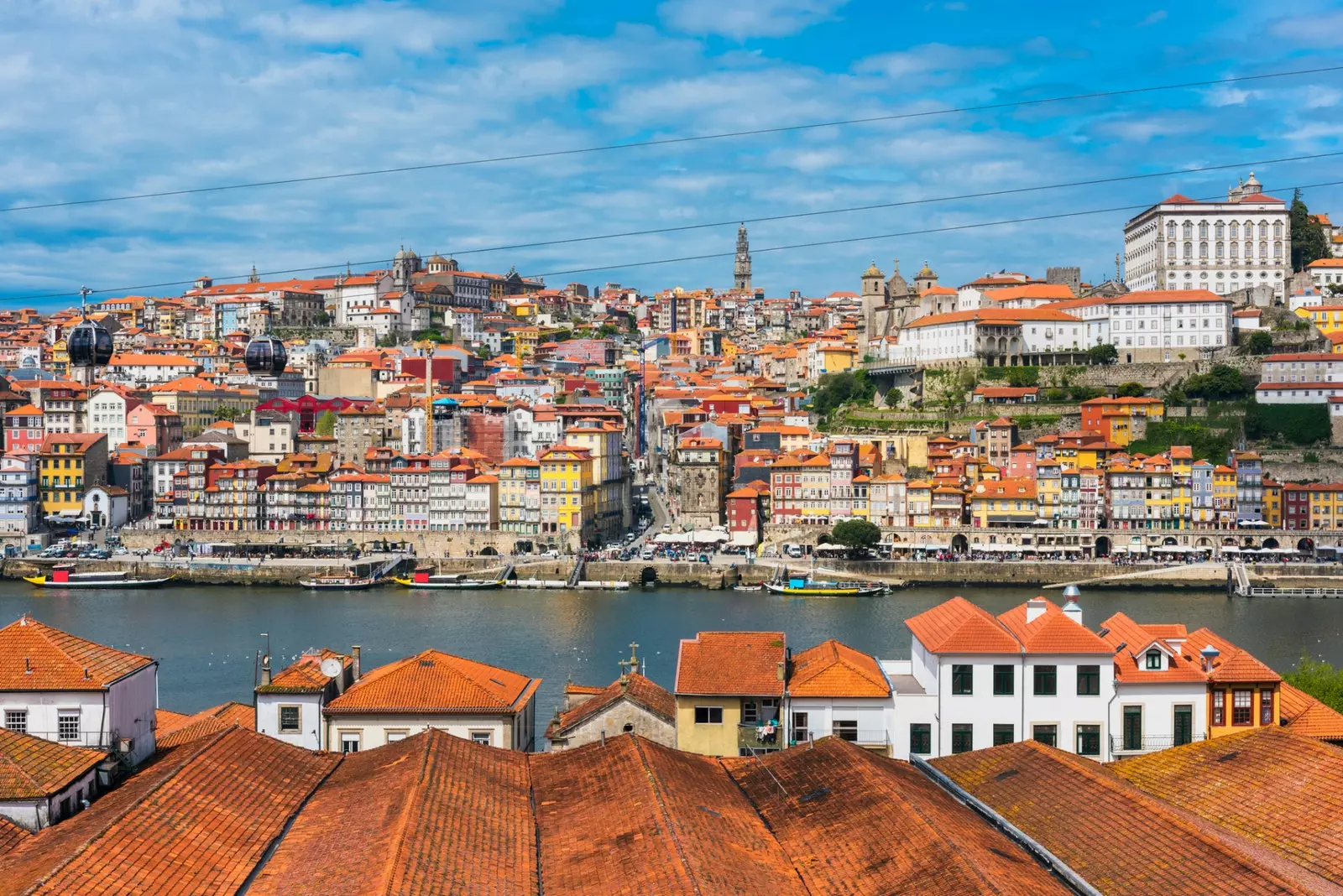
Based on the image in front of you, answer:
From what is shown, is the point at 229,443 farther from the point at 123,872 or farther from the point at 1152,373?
the point at 123,872

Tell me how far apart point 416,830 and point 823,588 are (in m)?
30.0

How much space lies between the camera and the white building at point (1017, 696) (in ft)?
39.7

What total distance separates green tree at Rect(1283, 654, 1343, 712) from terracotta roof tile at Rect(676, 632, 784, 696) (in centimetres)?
623

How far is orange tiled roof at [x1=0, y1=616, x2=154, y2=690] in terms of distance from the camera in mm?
10648

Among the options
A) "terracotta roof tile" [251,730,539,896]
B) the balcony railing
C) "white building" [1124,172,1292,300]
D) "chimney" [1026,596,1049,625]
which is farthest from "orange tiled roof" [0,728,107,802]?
"white building" [1124,172,1292,300]

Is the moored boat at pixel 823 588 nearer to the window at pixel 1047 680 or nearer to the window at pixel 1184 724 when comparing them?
the window at pixel 1184 724

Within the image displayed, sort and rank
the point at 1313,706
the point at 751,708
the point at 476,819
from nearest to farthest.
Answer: the point at 476,819 < the point at 751,708 < the point at 1313,706

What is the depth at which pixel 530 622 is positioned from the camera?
31.3 metres

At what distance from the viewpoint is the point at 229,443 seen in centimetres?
5078

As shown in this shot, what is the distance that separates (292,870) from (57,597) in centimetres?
3200

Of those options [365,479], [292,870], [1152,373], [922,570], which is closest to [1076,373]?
[1152,373]

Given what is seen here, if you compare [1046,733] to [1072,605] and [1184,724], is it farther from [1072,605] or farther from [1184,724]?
[1072,605]

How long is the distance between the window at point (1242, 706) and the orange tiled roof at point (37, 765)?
941cm

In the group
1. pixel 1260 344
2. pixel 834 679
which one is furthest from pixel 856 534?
pixel 834 679
